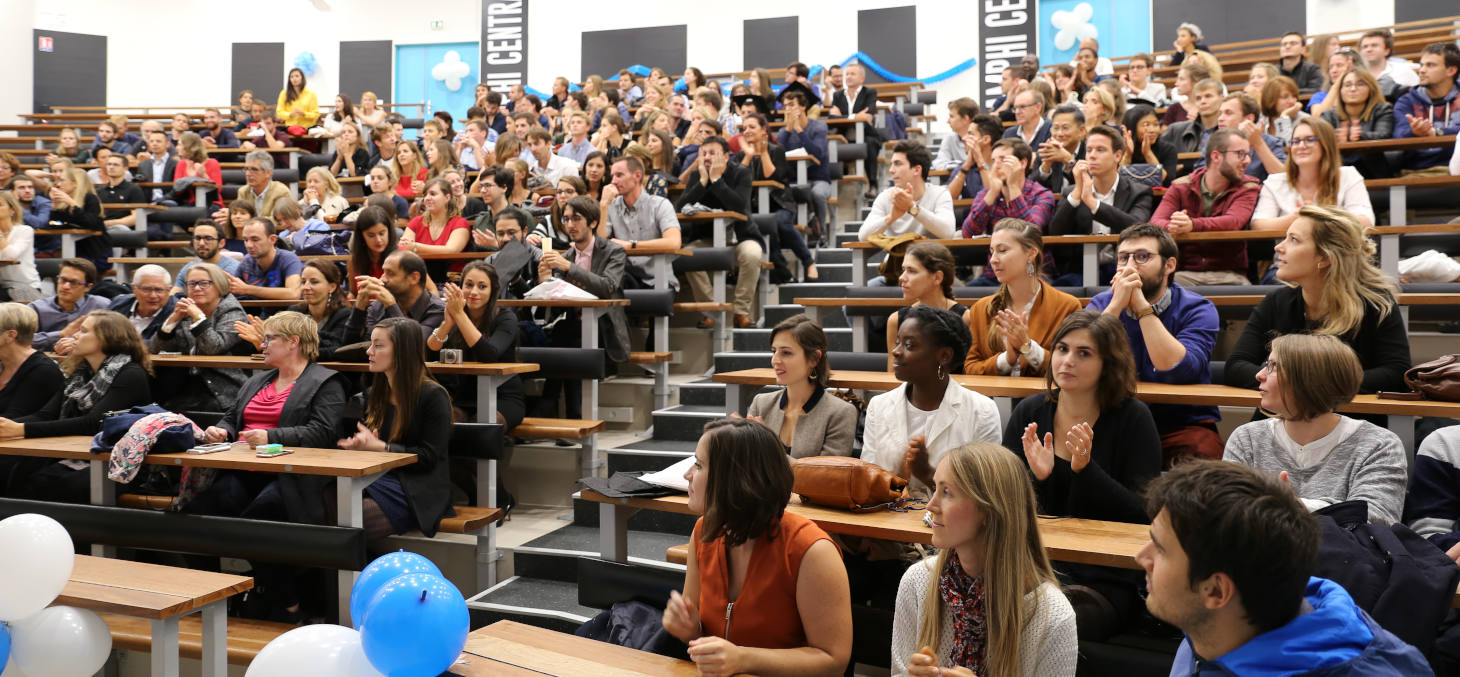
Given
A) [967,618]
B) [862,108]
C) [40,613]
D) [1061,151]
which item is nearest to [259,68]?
[862,108]

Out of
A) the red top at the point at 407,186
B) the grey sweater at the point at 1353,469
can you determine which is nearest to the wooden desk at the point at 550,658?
the grey sweater at the point at 1353,469

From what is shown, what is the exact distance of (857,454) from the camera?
3.31m

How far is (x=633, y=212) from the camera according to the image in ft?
17.9

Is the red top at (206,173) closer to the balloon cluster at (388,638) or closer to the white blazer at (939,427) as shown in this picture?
the balloon cluster at (388,638)

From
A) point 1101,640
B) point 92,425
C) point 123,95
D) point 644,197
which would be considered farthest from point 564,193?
point 123,95

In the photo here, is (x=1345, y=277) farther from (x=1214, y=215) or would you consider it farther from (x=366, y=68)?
(x=366, y=68)

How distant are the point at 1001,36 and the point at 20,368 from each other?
10410 millimetres

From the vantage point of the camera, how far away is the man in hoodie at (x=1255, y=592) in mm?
1254

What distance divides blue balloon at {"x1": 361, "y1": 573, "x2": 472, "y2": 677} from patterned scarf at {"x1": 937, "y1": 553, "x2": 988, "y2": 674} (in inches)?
41.7

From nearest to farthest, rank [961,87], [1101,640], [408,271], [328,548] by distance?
[1101,640], [328,548], [408,271], [961,87]

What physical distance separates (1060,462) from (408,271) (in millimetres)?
2977

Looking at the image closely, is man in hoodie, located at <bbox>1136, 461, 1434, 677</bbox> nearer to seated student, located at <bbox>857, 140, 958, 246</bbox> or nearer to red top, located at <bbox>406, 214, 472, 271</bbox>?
seated student, located at <bbox>857, 140, 958, 246</bbox>

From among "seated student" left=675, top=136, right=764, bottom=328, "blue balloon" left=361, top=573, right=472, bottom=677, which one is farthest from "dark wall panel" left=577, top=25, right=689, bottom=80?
"blue balloon" left=361, top=573, right=472, bottom=677

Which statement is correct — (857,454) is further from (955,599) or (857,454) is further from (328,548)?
A: (328,548)
